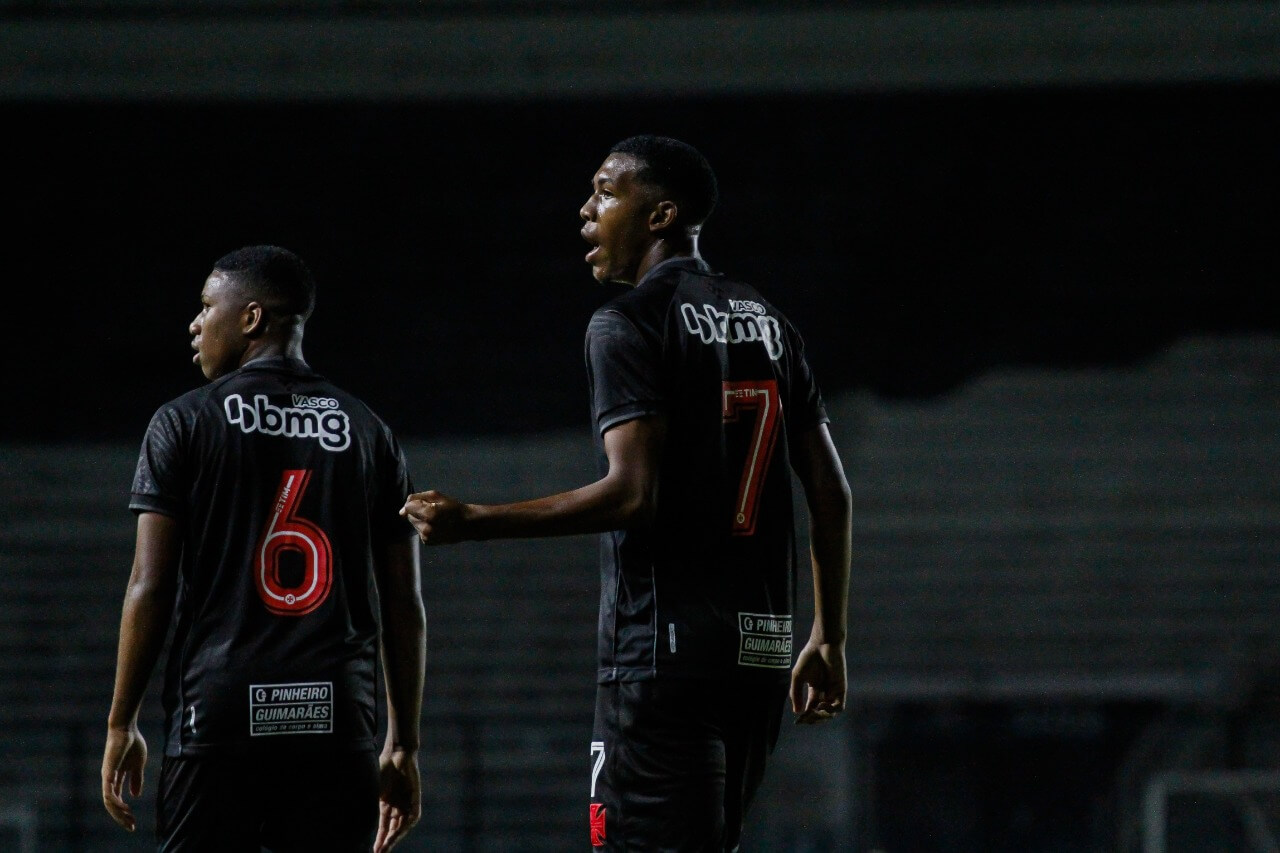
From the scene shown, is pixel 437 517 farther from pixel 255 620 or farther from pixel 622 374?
pixel 255 620

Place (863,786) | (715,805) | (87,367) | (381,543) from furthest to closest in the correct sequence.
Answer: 1. (87,367)
2. (863,786)
3. (381,543)
4. (715,805)

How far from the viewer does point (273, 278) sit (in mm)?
3518

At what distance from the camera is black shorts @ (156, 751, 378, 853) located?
3.24 meters

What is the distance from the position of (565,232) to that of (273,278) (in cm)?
828

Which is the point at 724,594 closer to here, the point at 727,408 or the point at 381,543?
the point at 727,408

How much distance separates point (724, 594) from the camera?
3008 millimetres

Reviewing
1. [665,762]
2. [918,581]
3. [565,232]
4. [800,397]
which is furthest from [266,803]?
[565,232]

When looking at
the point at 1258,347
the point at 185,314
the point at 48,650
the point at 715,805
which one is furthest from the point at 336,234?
the point at 715,805

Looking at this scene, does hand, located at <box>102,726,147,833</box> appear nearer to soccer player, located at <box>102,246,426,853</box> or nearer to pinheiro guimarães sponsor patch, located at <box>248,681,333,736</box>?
soccer player, located at <box>102,246,426,853</box>

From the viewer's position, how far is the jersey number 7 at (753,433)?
304 centimetres

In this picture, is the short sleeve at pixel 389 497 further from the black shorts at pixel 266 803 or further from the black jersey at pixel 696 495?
the black jersey at pixel 696 495

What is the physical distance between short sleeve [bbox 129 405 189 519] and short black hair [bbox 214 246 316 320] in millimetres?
365

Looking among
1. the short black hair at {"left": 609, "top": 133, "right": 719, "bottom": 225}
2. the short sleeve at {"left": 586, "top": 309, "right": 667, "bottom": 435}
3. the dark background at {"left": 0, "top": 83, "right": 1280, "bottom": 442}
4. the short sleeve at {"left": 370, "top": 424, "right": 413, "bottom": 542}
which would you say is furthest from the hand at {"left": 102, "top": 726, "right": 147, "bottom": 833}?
the dark background at {"left": 0, "top": 83, "right": 1280, "bottom": 442}

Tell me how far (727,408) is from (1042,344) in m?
8.75
